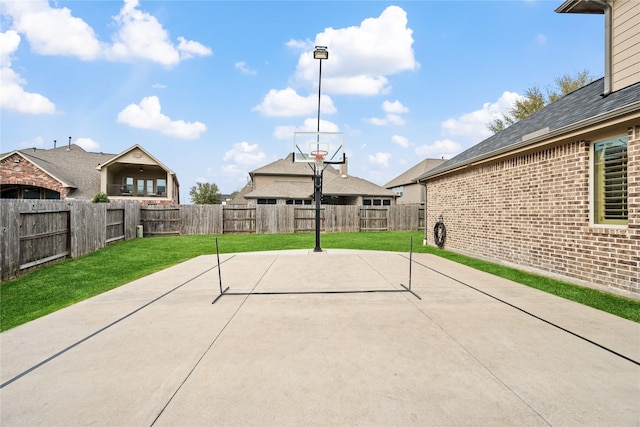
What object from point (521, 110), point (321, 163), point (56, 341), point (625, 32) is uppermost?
point (521, 110)

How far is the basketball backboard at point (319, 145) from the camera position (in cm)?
1406

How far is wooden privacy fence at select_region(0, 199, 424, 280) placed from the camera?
750cm

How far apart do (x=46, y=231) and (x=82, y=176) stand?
79.1 feet

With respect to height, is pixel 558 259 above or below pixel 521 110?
below

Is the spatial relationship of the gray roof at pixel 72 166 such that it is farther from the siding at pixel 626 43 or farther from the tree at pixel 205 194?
the siding at pixel 626 43

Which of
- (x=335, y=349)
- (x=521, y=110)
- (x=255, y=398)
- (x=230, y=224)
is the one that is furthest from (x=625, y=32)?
(x=521, y=110)

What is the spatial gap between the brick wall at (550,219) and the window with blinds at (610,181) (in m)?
0.17

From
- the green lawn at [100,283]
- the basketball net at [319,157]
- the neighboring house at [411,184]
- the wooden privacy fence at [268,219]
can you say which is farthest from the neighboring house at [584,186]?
the neighboring house at [411,184]

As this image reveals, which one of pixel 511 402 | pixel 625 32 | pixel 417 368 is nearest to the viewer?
pixel 511 402

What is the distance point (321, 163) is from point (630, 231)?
407 inches

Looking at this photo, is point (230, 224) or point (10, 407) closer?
point (10, 407)

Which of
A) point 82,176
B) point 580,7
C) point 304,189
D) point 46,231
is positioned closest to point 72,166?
point 82,176

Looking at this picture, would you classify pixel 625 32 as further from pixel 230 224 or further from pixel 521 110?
pixel 521 110

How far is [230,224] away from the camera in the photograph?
20078mm
